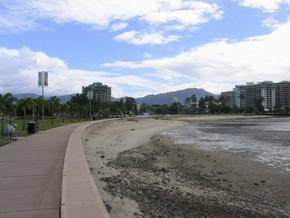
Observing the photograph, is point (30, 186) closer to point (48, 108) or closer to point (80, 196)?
point (80, 196)

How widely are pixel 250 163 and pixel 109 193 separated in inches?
335

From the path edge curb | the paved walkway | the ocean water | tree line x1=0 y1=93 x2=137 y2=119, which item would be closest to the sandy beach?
the path edge curb

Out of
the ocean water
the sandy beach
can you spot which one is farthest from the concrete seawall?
the ocean water

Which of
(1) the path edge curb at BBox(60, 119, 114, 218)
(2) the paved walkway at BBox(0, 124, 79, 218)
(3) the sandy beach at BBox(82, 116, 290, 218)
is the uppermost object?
(1) the path edge curb at BBox(60, 119, 114, 218)

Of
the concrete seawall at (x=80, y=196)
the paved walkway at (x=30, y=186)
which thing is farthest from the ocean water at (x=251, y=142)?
the paved walkway at (x=30, y=186)

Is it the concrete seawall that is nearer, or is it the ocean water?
the concrete seawall

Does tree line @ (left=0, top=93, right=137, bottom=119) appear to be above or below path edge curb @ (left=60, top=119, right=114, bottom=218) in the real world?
above

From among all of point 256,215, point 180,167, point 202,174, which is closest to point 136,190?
point 256,215

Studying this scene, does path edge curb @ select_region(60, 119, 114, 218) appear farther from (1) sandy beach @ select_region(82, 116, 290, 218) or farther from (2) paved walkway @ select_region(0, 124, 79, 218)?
(1) sandy beach @ select_region(82, 116, 290, 218)

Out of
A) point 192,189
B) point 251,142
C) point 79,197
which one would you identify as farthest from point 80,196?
point 251,142

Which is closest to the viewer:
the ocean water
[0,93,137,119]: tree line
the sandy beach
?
the sandy beach

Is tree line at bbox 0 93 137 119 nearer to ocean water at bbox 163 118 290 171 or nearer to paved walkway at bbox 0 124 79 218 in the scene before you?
ocean water at bbox 163 118 290 171

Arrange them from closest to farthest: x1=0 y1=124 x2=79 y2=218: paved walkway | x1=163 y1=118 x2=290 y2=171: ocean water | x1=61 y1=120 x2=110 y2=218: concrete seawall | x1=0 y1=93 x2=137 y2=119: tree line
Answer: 1. x1=61 y1=120 x2=110 y2=218: concrete seawall
2. x1=0 y1=124 x2=79 y2=218: paved walkway
3. x1=163 y1=118 x2=290 y2=171: ocean water
4. x1=0 y1=93 x2=137 y2=119: tree line

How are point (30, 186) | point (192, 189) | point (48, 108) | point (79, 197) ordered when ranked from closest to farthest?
point (79, 197)
point (30, 186)
point (192, 189)
point (48, 108)
